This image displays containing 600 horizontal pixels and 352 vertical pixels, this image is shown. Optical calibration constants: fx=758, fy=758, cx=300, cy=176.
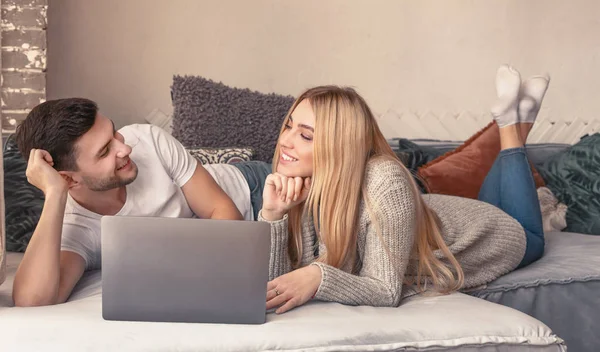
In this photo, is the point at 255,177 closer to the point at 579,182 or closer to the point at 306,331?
the point at 306,331

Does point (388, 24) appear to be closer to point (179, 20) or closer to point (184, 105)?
point (179, 20)

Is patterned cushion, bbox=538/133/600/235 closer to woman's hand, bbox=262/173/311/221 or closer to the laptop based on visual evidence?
woman's hand, bbox=262/173/311/221

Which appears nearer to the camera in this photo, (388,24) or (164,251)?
(164,251)

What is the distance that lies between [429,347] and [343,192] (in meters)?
0.47

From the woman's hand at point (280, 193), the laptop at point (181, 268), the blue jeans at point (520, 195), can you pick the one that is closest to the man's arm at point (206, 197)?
the woman's hand at point (280, 193)

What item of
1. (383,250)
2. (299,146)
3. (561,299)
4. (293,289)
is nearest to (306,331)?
(293,289)

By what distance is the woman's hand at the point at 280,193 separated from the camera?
1.84 metres

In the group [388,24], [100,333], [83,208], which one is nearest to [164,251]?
[100,333]

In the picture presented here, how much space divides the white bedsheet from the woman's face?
0.35 meters

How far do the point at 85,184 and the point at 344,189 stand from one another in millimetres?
698

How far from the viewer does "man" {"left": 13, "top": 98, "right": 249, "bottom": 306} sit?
69.5 inches

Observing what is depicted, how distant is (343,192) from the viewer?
1.86m

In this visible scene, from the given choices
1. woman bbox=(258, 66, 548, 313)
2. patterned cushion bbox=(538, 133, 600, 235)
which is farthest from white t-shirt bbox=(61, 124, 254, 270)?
patterned cushion bbox=(538, 133, 600, 235)

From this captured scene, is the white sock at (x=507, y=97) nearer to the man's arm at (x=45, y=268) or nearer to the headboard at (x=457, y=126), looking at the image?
the headboard at (x=457, y=126)
